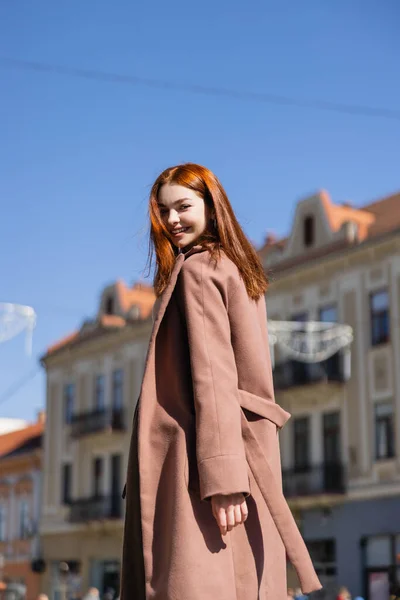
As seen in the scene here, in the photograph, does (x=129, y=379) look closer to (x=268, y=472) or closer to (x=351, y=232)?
(x=351, y=232)

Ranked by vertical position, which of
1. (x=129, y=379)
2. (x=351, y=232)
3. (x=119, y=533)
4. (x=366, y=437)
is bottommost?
(x=119, y=533)

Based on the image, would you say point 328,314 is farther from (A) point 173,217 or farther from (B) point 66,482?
(A) point 173,217

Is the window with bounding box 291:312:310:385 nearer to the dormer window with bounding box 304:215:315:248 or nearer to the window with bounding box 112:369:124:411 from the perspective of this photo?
the dormer window with bounding box 304:215:315:248

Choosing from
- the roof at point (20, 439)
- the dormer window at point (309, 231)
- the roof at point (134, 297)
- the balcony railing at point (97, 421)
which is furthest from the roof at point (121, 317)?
the dormer window at point (309, 231)

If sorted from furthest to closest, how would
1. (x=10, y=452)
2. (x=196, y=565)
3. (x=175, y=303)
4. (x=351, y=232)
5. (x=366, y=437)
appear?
1. (x=10, y=452)
2. (x=351, y=232)
3. (x=366, y=437)
4. (x=175, y=303)
5. (x=196, y=565)

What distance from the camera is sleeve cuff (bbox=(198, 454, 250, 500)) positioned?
137 inches

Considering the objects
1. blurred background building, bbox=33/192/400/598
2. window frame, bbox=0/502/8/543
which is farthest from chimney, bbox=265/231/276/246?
window frame, bbox=0/502/8/543

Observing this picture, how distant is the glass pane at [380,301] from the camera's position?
94.6ft

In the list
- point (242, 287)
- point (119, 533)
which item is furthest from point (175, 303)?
point (119, 533)

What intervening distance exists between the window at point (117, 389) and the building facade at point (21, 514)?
5916 mm

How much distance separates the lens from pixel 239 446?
3609mm

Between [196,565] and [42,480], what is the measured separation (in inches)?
1585

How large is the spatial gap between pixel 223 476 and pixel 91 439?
36.3m

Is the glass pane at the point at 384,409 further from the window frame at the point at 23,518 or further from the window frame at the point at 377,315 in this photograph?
the window frame at the point at 23,518
